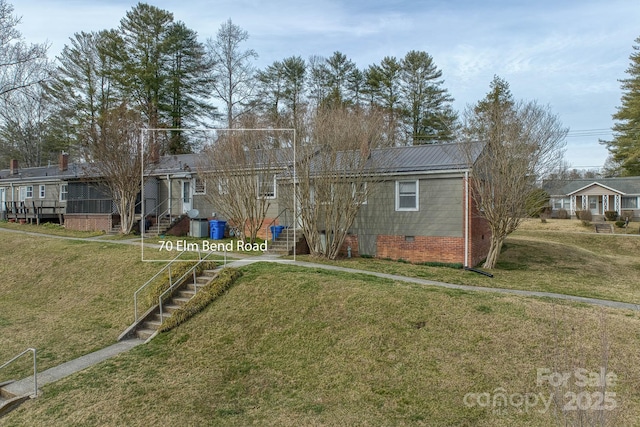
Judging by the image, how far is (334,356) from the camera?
711 centimetres

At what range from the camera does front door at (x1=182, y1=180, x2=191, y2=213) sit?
2225cm

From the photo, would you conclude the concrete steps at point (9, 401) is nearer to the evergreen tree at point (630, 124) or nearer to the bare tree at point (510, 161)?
the bare tree at point (510, 161)

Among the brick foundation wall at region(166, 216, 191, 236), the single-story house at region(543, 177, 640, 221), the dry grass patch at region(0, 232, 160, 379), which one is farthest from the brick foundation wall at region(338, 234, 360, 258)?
the single-story house at region(543, 177, 640, 221)

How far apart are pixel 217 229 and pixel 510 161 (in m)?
13.1

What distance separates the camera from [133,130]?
21.0m

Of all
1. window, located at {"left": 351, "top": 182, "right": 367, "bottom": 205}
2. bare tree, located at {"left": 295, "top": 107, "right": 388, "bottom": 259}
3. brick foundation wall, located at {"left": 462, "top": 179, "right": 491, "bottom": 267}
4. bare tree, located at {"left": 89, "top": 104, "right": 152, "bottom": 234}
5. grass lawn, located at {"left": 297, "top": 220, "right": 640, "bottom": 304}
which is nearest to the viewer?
grass lawn, located at {"left": 297, "top": 220, "right": 640, "bottom": 304}

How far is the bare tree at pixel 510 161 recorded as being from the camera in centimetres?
1370

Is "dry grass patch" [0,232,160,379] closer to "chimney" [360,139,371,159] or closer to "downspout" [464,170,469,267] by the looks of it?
"chimney" [360,139,371,159]

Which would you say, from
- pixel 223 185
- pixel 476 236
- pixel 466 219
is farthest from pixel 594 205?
pixel 223 185

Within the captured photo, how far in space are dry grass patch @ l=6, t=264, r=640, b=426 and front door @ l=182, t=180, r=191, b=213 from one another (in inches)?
555

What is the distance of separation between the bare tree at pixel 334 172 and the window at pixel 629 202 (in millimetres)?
36220

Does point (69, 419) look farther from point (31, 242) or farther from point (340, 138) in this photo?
point (31, 242)

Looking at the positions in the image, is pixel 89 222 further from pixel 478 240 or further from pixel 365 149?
pixel 478 240

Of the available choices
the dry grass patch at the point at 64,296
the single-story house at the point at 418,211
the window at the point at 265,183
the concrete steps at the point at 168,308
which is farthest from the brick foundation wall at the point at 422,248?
the dry grass patch at the point at 64,296
